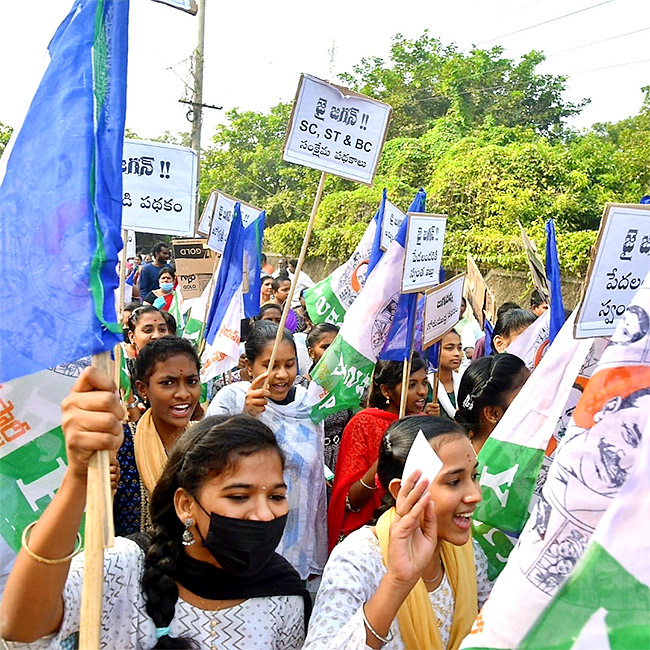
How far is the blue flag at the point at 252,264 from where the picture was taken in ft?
18.0

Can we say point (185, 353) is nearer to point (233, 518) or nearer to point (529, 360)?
point (233, 518)

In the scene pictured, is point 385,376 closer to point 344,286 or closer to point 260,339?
point 260,339

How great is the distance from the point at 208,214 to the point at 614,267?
464cm

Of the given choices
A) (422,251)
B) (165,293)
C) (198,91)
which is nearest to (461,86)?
(198,91)

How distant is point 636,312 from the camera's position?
4.99ft

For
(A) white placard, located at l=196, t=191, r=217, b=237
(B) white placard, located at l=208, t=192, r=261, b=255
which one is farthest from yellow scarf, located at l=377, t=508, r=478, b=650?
(A) white placard, located at l=196, t=191, r=217, b=237

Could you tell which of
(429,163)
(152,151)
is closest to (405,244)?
(152,151)

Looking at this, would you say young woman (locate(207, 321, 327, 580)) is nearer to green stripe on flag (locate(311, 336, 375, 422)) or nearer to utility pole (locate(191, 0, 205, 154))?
green stripe on flag (locate(311, 336, 375, 422))

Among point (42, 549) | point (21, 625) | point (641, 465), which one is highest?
point (641, 465)

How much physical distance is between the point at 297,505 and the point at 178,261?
365cm

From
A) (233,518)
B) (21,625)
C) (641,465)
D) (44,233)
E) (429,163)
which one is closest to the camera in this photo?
(641,465)

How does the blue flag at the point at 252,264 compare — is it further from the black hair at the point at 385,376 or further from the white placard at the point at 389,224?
the black hair at the point at 385,376

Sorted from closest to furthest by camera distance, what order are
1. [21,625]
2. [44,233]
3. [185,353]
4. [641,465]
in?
[641,465], [21,625], [44,233], [185,353]

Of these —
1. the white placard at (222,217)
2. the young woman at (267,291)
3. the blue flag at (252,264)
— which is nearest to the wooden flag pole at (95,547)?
the blue flag at (252,264)
